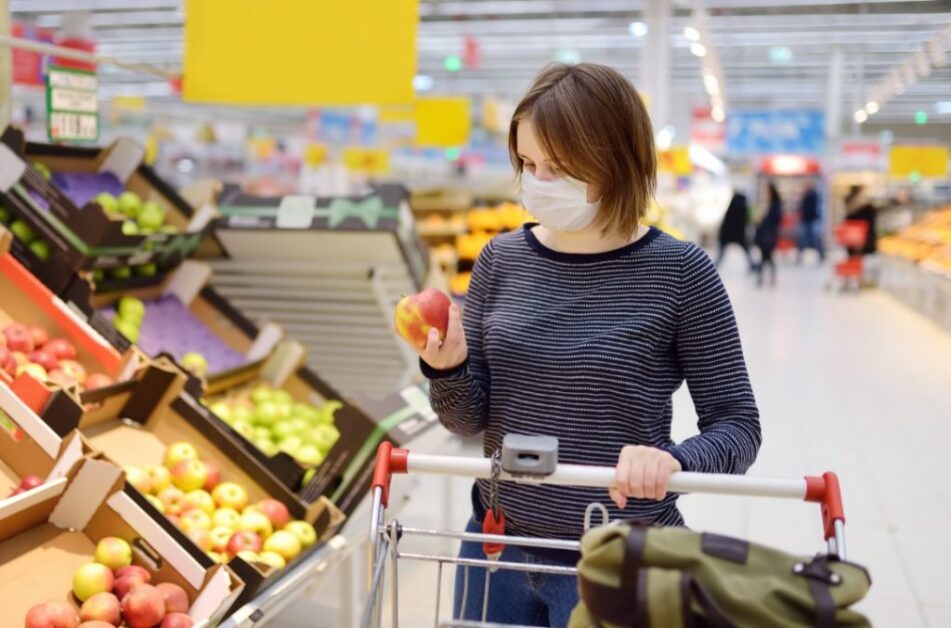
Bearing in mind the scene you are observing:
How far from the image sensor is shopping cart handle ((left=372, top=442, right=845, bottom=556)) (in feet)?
4.53

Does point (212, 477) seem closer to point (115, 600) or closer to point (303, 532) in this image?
point (303, 532)

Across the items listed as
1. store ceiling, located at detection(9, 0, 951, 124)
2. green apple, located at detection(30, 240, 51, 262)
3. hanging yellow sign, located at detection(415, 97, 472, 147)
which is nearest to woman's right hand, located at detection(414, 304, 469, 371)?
green apple, located at detection(30, 240, 51, 262)

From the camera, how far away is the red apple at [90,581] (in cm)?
235

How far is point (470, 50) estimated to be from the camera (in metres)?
17.0

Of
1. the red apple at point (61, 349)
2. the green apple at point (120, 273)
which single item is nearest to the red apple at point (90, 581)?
the red apple at point (61, 349)

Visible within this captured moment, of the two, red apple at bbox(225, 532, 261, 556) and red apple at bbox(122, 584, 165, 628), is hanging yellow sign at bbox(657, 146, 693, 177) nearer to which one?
red apple at bbox(225, 532, 261, 556)

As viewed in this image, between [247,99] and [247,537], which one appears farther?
[247,99]

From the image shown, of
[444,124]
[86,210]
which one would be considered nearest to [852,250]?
[444,124]

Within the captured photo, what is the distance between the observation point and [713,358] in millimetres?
1631

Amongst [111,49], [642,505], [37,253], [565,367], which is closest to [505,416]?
[565,367]

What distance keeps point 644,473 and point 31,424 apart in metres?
1.73

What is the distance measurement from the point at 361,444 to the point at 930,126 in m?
32.9

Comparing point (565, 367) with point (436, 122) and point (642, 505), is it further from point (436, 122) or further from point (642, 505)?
point (436, 122)

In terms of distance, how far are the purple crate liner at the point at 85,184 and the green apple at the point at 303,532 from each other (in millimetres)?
1685
